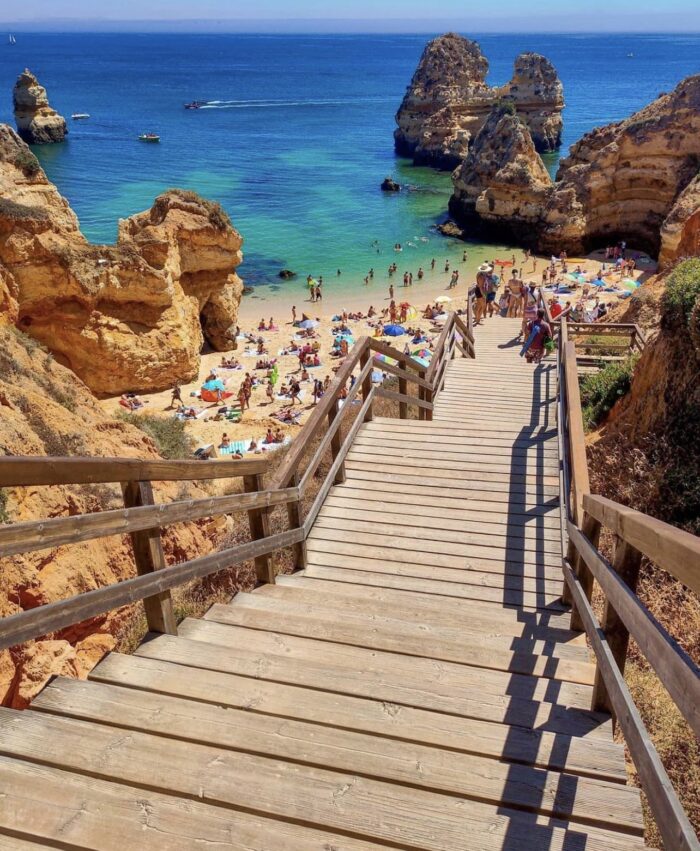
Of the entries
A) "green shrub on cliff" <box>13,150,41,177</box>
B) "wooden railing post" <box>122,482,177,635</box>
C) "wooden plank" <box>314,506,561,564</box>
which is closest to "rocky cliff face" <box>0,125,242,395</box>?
"green shrub on cliff" <box>13,150,41,177</box>

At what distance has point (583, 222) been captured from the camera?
39.2 metres

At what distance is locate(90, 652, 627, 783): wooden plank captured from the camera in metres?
2.62

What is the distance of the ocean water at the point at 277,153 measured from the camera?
4553cm

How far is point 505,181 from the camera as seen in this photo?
42.3m

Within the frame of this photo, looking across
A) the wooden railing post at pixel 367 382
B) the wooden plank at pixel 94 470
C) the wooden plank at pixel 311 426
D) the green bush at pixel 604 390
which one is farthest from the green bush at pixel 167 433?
the wooden plank at pixel 94 470

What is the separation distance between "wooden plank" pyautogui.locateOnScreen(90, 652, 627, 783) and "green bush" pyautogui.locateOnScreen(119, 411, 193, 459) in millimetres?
11355

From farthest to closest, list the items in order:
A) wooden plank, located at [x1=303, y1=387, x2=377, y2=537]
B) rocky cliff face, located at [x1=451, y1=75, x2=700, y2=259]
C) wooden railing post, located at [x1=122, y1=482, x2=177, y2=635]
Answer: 1. rocky cliff face, located at [x1=451, y1=75, x2=700, y2=259]
2. wooden plank, located at [x1=303, y1=387, x2=377, y2=537]
3. wooden railing post, located at [x1=122, y1=482, x2=177, y2=635]

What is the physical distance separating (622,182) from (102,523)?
4175cm

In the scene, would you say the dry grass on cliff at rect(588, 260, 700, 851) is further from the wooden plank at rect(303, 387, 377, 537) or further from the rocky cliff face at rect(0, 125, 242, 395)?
the rocky cliff face at rect(0, 125, 242, 395)

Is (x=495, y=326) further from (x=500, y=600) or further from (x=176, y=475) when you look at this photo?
(x=176, y=475)

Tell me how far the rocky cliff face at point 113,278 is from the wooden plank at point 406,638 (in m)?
16.5

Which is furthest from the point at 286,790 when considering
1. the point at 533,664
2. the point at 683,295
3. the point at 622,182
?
the point at 622,182

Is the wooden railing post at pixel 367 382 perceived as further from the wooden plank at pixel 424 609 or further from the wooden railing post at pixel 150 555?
the wooden railing post at pixel 150 555

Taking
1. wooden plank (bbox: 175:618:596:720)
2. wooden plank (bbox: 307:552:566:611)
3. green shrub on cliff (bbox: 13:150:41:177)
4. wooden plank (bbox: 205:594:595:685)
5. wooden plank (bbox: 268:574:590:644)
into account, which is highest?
green shrub on cliff (bbox: 13:150:41:177)
